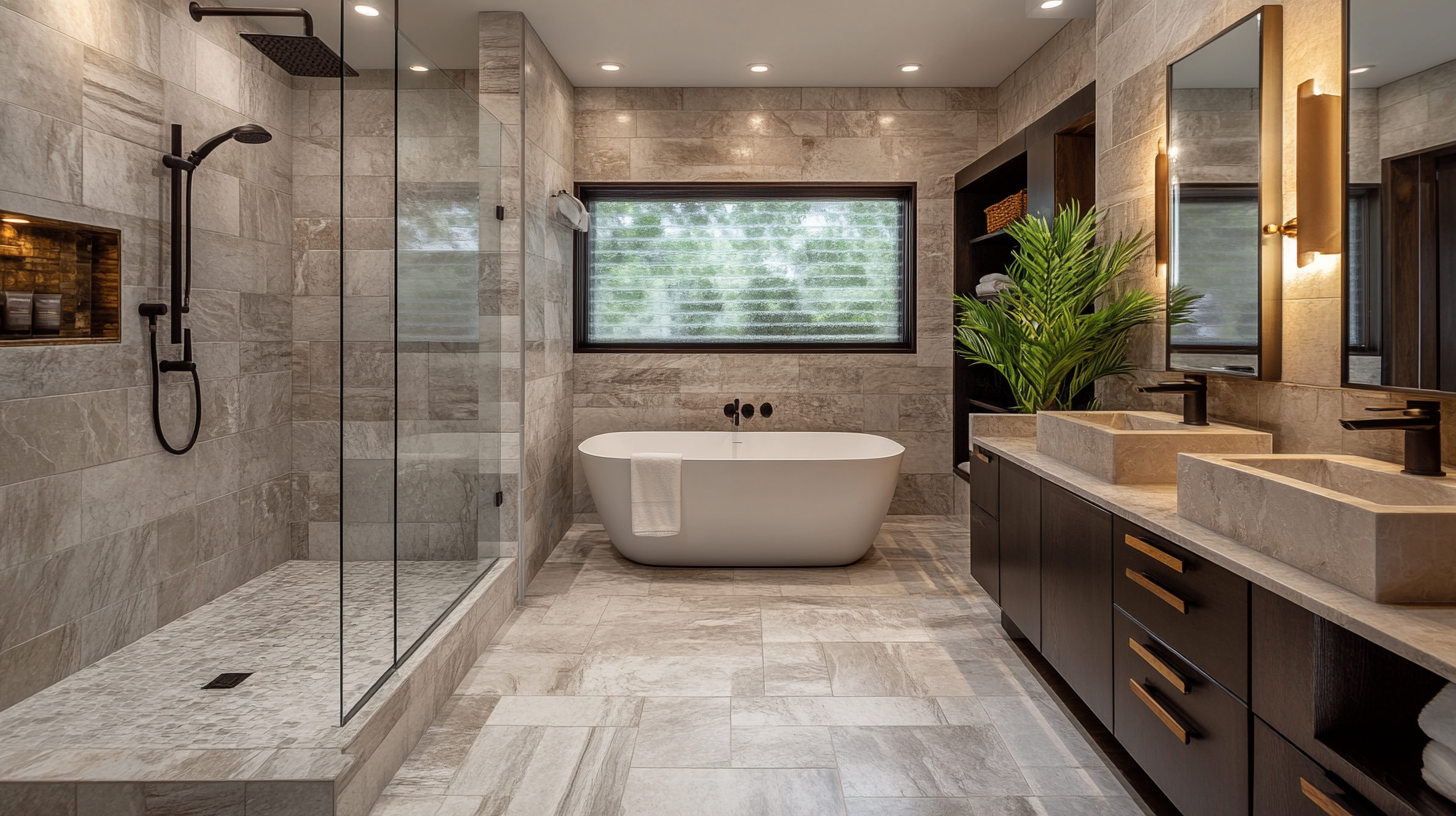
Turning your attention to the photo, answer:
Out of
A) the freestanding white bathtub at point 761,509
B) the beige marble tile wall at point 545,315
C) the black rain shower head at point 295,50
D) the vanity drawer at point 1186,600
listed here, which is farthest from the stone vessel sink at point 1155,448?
the black rain shower head at point 295,50

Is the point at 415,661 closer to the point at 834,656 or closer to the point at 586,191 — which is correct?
the point at 834,656

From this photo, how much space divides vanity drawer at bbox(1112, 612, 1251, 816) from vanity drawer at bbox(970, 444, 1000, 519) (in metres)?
1.06

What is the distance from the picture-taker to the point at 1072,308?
300 centimetres

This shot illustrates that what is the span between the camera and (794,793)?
209cm

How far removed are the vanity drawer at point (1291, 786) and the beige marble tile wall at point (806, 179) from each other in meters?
3.60

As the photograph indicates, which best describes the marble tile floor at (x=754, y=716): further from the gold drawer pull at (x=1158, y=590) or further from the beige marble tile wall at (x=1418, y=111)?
the beige marble tile wall at (x=1418, y=111)

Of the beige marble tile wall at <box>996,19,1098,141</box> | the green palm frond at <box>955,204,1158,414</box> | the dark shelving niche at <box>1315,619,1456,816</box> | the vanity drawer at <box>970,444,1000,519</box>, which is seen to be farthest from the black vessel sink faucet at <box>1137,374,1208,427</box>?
the beige marble tile wall at <box>996,19,1098,141</box>

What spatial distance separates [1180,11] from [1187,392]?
126 centimetres

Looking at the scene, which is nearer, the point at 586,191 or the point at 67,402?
the point at 67,402

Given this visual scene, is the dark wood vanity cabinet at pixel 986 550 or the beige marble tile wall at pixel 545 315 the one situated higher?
the beige marble tile wall at pixel 545 315

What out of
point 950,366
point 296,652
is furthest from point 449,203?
point 950,366

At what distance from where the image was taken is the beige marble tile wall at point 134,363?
244 cm

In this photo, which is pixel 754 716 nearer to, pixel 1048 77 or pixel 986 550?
pixel 986 550

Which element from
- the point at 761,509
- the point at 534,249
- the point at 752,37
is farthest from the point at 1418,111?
the point at 534,249
